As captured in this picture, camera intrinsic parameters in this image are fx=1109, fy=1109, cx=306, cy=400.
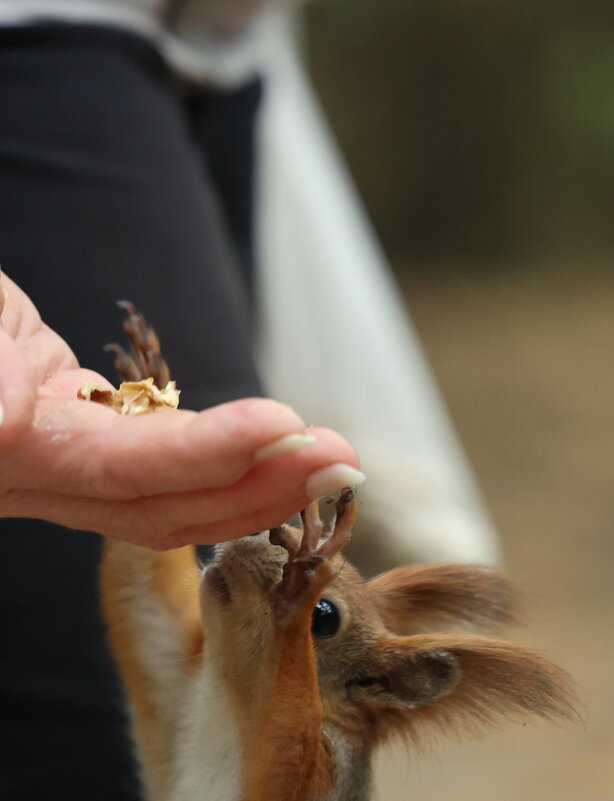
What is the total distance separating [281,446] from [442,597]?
391mm

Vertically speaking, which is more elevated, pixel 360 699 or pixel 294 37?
pixel 294 37

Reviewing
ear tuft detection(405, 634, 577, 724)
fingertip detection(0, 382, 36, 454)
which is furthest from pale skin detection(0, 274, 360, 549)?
ear tuft detection(405, 634, 577, 724)

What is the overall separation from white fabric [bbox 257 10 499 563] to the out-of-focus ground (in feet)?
0.79

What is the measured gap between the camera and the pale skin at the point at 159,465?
18.7 inches

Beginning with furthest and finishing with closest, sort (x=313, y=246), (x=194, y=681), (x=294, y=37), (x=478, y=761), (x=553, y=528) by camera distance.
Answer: (x=553, y=528) < (x=294, y=37) < (x=313, y=246) < (x=194, y=681) < (x=478, y=761)

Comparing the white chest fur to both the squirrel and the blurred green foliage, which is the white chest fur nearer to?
the squirrel

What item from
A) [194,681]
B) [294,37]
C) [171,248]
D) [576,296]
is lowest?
[194,681]

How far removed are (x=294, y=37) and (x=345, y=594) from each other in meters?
1.32

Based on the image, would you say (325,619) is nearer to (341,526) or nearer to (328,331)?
(341,526)

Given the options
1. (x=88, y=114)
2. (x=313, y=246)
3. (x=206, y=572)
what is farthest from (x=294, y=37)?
(x=206, y=572)

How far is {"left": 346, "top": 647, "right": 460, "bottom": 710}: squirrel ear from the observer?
0.72 metres

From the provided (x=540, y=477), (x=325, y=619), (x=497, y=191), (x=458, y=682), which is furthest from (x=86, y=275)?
(x=497, y=191)

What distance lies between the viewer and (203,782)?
80 cm

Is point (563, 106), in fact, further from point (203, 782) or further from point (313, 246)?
point (203, 782)
